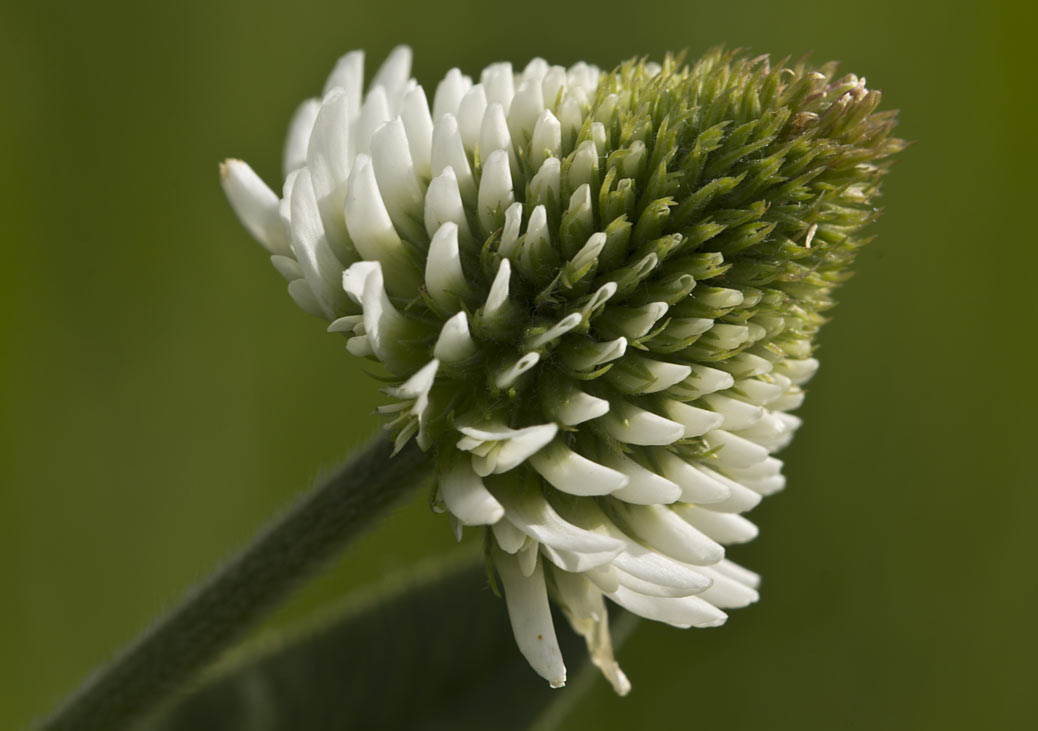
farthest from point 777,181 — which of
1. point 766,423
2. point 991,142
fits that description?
point 991,142

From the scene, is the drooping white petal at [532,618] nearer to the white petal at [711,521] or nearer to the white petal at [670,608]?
the white petal at [670,608]

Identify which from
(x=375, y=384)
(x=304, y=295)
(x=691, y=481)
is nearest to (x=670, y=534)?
(x=691, y=481)

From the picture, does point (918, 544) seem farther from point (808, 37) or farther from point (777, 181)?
point (777, 181)

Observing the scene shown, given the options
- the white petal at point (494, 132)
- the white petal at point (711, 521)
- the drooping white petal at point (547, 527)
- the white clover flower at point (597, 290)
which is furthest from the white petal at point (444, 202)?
the white petal at point (711, 521)

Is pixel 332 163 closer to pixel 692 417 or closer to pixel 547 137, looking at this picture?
pixel 547 137

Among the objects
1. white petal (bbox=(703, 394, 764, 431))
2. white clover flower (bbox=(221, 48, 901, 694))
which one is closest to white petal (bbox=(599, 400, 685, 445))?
white clover flower (bbox=(221, 48, 901, 694))

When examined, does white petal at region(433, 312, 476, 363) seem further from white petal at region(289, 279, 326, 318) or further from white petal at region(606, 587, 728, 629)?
white petal at region(606, 587, 728, 629)
